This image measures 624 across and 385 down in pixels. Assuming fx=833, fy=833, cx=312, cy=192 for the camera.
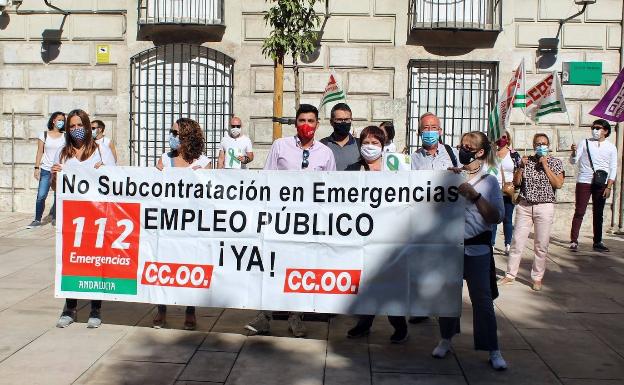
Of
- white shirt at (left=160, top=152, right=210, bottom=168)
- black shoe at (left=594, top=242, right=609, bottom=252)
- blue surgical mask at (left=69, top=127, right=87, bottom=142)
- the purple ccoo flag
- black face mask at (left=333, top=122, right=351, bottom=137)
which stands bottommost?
black shoe at (left=594, top=242, right=609, bottom=252)

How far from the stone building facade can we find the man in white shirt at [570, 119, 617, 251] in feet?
6.44

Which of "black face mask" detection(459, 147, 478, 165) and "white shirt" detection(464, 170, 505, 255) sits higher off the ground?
"black face mask" detection(459, 147, 478, 165)

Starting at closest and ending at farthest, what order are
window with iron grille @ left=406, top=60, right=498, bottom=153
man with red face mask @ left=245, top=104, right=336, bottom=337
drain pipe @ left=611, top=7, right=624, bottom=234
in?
man with red face mask @ left=245, top=104, right=336, bottom=337, drain pipe @ left=611, top=7, right=624, bottom=234, window with iron grille @ left=406, top=60, right=498, bottom=153

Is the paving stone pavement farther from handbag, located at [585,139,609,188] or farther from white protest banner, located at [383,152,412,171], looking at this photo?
handbag, located at [585,139,609,188]

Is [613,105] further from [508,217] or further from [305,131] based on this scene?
[305,131]

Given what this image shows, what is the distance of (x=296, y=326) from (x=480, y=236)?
168 cm

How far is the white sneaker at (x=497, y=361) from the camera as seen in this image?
5.95m

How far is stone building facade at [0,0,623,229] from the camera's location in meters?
14.4

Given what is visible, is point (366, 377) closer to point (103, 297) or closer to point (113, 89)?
point (103, 297)

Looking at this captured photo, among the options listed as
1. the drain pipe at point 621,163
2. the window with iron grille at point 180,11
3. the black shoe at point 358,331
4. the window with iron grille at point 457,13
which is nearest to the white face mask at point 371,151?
the black shoe at point 358,331

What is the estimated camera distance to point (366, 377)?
5746mm

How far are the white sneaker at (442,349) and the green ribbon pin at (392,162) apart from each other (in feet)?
4.98

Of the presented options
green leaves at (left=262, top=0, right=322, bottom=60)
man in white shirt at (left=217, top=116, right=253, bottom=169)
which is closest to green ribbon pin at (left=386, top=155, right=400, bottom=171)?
green leaves at (left=262, top=0, right=322, bottom=60)

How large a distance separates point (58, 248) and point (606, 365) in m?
4.39
